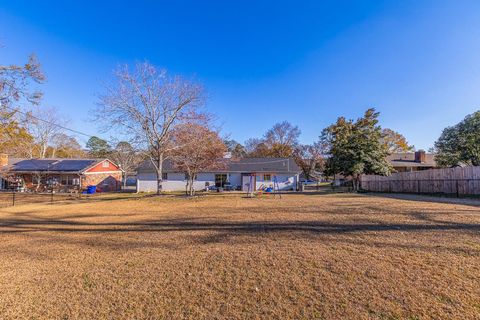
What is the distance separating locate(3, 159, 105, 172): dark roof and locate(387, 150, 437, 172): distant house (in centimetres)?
4460

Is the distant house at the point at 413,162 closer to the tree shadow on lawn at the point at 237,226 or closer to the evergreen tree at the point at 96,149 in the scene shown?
the tree shadow on lawn at the point at 237,226

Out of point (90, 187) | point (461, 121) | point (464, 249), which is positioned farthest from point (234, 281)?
point (461, 121)

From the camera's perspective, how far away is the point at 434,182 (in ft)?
59.8

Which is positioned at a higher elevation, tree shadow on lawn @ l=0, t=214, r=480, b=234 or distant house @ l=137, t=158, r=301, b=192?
distant house @ l=137, t=158, r=301, b=192

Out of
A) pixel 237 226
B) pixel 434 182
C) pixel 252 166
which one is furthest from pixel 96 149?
pixel 434 182

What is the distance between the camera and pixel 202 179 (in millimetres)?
29922

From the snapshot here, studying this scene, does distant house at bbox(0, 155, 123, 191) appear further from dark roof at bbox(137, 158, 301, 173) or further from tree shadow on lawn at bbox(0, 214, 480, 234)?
tree shadow on lawn at bbox(0, 214, 480, 234)

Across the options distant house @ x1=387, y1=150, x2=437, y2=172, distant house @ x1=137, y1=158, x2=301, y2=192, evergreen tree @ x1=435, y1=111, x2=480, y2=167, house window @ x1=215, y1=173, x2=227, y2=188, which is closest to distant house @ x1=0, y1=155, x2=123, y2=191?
distant house @ x1=137, y1=158, x2=301, y2=192

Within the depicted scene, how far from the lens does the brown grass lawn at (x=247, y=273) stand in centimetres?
285

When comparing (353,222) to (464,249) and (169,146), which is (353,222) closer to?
(464,249)

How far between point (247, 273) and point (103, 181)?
33.3 m

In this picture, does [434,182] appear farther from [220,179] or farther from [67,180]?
[67,180]

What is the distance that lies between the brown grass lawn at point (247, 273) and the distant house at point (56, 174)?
82.3ft

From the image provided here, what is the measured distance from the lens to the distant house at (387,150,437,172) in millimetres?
36969
